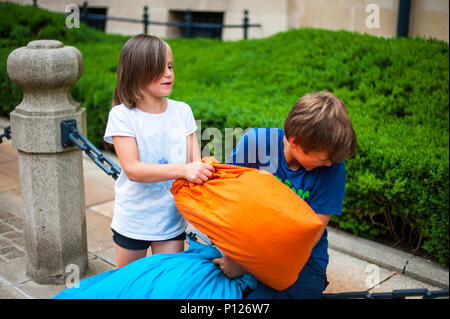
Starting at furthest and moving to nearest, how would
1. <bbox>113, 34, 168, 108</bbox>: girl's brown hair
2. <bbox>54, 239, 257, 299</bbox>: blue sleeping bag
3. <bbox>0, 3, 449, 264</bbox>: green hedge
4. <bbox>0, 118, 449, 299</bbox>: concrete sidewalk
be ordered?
<bbox>0, 3, 449, 264</bbox>: green hedge < <bbox>0, 118, 449, 299</bbox>: concrete sidewalk < <bbox>113, 34, 168, 108</bbox>: girl's brown hair < <bbox>54, 239, 257, 299</bbox>: blue sleeping bag

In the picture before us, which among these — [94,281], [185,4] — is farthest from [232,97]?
[185,4]

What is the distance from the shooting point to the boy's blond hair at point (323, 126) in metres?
1.82

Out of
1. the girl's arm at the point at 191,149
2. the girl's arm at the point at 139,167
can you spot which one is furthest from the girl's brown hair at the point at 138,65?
the girl's arm at the point at 191,149

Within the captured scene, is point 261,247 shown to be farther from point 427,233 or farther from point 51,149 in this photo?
point 427,233

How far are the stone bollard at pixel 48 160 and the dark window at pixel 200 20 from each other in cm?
1195

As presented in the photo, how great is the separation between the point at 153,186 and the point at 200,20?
13.4m

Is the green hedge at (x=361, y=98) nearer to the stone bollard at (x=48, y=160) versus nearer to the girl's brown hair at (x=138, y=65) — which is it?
the stone bollard at (x=48, y=160)

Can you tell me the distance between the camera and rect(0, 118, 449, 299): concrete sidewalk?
11.3ft

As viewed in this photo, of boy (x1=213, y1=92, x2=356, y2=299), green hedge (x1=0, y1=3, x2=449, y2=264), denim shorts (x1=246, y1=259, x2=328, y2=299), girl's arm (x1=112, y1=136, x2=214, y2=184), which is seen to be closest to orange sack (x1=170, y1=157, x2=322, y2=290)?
denim shorts (x1=246, y1=259, x2=328, y2=299)

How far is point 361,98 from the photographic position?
556 centimetres

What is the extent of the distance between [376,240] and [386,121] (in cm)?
132

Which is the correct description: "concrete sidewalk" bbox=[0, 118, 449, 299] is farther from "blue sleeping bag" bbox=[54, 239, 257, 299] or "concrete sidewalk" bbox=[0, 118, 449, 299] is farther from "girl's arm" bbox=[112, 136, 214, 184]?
"blue sleeping bag" bbox=[54, 239, 257, 299]

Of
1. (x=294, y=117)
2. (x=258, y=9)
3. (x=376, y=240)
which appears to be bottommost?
(x=376, y=240)

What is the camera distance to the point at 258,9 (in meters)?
12.8
